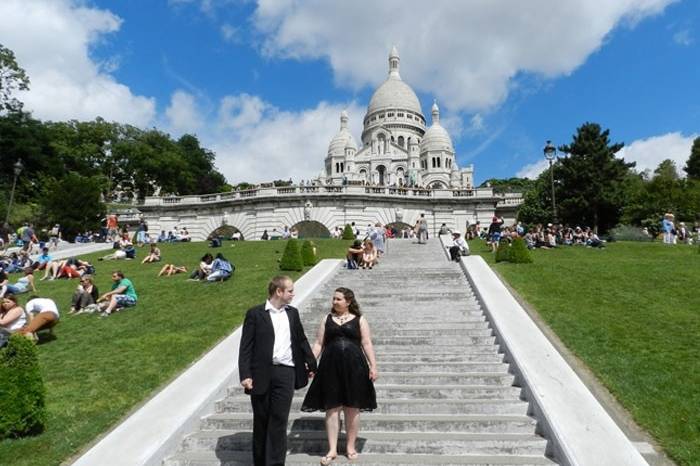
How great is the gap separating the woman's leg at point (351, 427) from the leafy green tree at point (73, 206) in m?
34.7

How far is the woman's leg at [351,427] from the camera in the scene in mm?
5031

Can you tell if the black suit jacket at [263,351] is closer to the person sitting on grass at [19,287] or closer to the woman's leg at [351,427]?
the woman's leg at [351,427]

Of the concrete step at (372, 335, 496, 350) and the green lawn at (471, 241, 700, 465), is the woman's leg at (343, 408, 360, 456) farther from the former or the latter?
the concrete step at (372, 335, 496, 350)

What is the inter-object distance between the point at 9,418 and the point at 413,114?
345 feet

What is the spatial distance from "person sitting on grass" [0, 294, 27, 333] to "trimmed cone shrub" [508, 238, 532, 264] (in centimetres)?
1311

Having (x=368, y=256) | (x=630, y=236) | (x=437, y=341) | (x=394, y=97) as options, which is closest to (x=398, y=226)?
(x=630, y=236)

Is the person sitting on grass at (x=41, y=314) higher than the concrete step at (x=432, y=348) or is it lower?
higher

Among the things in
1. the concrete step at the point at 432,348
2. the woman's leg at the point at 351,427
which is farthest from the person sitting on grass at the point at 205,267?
the woman's leg at the point at 351,427

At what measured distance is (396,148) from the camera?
97000mm

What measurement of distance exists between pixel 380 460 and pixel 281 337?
1674 millimetres

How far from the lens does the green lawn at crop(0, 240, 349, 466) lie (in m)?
5.93

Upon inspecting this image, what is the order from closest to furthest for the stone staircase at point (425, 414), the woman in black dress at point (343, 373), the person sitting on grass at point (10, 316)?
the woman in black dress at point (343, 373) < the stone staircase at point (425, 414) < the person sitting on grass at point (10, 316)

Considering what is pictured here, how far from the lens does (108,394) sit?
22.9ft

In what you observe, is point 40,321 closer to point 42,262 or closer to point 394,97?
point 42,262
